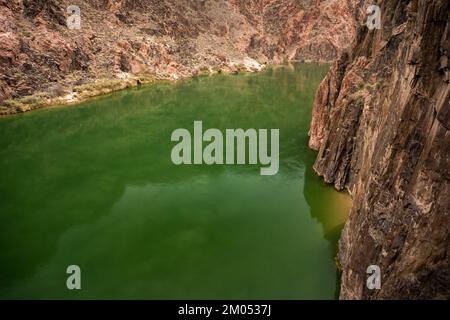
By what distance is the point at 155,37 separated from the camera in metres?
116

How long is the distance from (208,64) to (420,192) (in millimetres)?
116219

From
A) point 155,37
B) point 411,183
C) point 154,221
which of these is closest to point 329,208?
point 154,221

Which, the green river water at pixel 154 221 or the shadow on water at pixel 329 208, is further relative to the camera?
the shadow on water at pixel 329 208

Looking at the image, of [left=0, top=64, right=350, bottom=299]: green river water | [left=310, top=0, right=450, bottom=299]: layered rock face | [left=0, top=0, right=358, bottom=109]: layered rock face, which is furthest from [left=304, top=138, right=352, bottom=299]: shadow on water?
[left=0, top=0, right=358, bottom=109]: layered rock face

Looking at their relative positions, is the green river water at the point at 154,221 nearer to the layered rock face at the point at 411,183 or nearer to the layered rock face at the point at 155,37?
the layered rock face at the point at 411,183

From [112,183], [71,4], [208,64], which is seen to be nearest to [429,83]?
[112,183]

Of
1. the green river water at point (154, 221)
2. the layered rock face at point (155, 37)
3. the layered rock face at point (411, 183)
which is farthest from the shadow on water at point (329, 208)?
the layered rock face at point (155, 37)

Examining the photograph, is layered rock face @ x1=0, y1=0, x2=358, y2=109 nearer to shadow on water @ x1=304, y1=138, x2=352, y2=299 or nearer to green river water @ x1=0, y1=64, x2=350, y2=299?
green river water @ x1=0, y1=64, x2=350, y2=299

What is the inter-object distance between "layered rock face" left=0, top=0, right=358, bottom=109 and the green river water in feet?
87.1

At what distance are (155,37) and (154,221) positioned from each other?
3902 inches

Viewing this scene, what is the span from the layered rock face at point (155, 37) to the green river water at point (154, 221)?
26.6 meters

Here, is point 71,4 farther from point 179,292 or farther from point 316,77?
point 179,292

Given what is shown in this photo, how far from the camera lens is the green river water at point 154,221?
20.8m

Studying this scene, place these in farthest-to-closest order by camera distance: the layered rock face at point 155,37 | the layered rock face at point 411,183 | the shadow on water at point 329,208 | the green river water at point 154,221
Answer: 1. the layered rock face at point 155,37
2. the shadow on water at point 329,208
3. the green river water at point 154,221
4. the layered rock face at point 411,183
